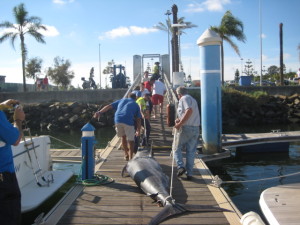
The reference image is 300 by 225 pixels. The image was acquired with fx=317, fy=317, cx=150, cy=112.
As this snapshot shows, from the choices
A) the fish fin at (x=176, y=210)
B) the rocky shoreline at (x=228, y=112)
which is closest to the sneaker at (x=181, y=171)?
the fish fin at (x=176, y=210)

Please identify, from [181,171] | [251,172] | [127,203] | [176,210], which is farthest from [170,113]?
[176,210]

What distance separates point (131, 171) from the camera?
20.0ft

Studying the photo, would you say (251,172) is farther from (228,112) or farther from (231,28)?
(231,28)

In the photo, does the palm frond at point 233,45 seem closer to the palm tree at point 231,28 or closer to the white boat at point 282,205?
the palm tree at point 231,28

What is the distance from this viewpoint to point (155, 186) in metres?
5.12

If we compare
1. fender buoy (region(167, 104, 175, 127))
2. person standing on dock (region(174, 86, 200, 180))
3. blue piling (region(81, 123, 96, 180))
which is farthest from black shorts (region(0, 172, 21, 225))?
fender buoy (region(167, 104, 175, 127))

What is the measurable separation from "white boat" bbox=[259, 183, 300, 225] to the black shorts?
141 inches

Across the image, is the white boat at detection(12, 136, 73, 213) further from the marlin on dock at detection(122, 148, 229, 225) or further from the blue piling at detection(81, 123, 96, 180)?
the marlin on dock at detection(122, 148, 229, 225)

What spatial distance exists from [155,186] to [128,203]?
0.51 metres

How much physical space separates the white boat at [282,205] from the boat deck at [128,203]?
2.17 feet

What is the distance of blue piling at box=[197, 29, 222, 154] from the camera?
892 centimetres

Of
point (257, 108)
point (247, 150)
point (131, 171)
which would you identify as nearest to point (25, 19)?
point (257, 108)

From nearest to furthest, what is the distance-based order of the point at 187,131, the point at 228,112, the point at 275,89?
the point at 187,131 → the point at 228,112 → the point at 275,89

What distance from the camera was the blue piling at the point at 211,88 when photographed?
892cm
